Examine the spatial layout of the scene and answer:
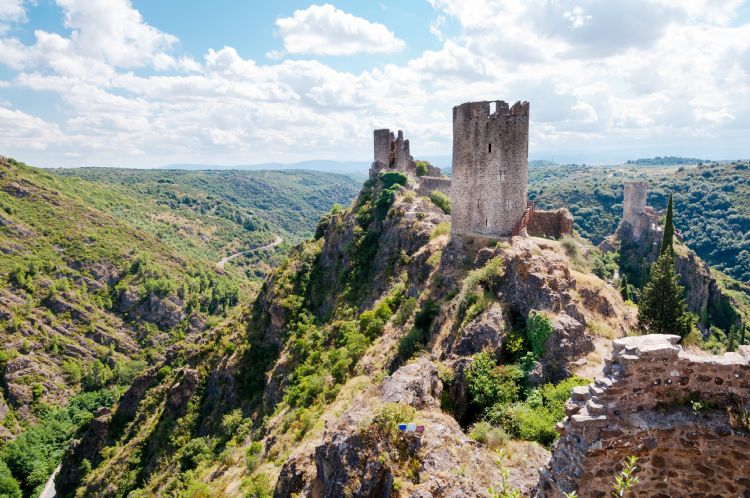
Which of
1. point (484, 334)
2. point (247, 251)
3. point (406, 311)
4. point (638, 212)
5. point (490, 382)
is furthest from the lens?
point (247, 251)

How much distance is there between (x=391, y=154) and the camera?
1966 inches

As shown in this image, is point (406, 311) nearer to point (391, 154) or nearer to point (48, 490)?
point (391, 154)

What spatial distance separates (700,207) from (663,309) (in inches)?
4883

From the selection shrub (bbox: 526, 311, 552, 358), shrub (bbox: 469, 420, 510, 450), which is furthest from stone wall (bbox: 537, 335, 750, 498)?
shrub (bbox: 526, 311, 552, 358)

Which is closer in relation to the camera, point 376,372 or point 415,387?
point 415,387

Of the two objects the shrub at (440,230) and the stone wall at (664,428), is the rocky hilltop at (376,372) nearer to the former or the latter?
the shrub at (440,230)

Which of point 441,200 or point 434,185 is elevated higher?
point 434,185

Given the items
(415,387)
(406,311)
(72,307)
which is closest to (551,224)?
(406,311)

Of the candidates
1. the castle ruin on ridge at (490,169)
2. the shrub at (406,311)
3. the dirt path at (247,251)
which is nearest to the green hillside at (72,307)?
the dirt path at (247,251)

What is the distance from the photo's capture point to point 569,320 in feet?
52.8

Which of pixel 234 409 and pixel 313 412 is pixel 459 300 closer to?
pixel 313 412

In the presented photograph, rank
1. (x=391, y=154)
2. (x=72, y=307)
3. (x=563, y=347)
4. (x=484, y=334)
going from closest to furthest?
(x=563, y=347) < (x=484, y=334) < (x=391, y=154) < (x=72, y=307)

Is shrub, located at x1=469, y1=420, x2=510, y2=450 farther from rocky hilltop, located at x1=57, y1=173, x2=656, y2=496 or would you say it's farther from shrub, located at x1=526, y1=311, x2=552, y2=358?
shrub, located at x1=526, y1=311, x2=552, y2=358

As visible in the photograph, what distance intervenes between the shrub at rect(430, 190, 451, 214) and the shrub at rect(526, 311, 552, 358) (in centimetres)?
2260
